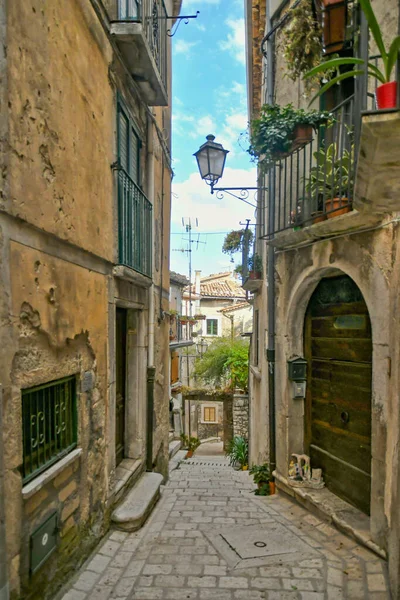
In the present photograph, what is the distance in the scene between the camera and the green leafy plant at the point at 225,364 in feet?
60.5

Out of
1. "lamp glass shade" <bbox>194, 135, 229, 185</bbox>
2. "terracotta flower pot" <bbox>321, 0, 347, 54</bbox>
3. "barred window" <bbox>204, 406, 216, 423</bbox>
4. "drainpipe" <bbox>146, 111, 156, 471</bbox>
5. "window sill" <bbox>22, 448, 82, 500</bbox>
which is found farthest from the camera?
"barred window" <bbox>204, 406, 216, 423</bbox>

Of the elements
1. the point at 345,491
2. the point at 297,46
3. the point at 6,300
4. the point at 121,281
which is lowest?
the point at 345,491

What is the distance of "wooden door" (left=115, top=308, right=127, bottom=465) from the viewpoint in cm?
610

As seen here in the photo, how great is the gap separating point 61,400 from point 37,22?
2.88m

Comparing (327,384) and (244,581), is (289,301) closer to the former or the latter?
(327,384)

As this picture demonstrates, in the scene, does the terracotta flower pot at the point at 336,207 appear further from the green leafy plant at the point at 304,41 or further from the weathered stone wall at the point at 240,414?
the weathered stone wall at the point at 240,414

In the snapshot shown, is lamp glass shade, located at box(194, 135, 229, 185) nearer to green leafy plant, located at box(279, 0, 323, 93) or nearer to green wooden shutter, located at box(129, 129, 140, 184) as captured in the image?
green wooden shutter, located at box(129, 129, 140, 184)

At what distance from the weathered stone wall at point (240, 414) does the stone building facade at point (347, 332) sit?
11224mm

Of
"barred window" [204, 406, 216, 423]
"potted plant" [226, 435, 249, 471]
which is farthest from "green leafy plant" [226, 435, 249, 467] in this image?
"barred window" [204, 406, 216, 423]

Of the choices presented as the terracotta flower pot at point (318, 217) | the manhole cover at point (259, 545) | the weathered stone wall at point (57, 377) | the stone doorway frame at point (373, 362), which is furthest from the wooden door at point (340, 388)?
the weathered stone wall at point (57, 377)

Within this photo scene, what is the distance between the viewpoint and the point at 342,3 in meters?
4.66

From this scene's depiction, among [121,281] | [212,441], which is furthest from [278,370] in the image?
[212,441]

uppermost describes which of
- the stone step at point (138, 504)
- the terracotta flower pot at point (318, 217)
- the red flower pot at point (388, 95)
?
the red flower pot at point (388, 95)

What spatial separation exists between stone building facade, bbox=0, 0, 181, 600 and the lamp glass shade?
1.26 meters
